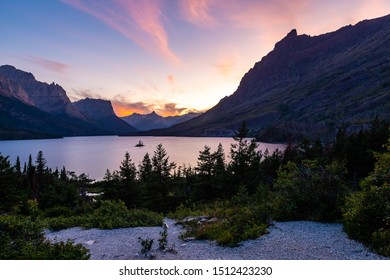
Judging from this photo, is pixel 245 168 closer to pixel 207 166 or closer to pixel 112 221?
pixel 207 166

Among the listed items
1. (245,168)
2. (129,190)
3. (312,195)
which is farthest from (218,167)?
(312,195)

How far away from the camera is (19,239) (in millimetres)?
9211

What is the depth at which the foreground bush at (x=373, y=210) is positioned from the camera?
10.7 meters

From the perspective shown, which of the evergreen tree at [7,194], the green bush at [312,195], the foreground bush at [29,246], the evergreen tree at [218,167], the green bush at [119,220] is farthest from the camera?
the evergreen tree at [218,167]

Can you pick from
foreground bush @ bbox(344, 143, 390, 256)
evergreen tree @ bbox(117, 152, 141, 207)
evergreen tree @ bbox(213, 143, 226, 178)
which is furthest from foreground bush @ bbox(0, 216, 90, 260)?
evergreen tree @ bbox(117, 152, 141, 207)

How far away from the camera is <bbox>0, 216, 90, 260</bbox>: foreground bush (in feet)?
27.0

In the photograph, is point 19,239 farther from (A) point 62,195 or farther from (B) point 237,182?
(B) point 237,182

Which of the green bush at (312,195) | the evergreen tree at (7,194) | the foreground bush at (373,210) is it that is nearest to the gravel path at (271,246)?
the foreground bush at (373,210)

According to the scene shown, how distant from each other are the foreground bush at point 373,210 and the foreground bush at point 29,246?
990 centimetres

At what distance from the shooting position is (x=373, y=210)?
11289 millimetres

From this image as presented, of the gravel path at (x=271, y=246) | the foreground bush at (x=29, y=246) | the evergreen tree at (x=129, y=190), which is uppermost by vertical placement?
the foreground bush at (x=29, y=246)

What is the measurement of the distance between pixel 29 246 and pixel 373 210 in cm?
1215

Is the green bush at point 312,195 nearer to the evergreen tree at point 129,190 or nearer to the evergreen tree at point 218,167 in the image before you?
the evergreen tree at point 218,167

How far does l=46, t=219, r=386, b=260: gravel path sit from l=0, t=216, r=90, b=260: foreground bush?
298 centimetres
